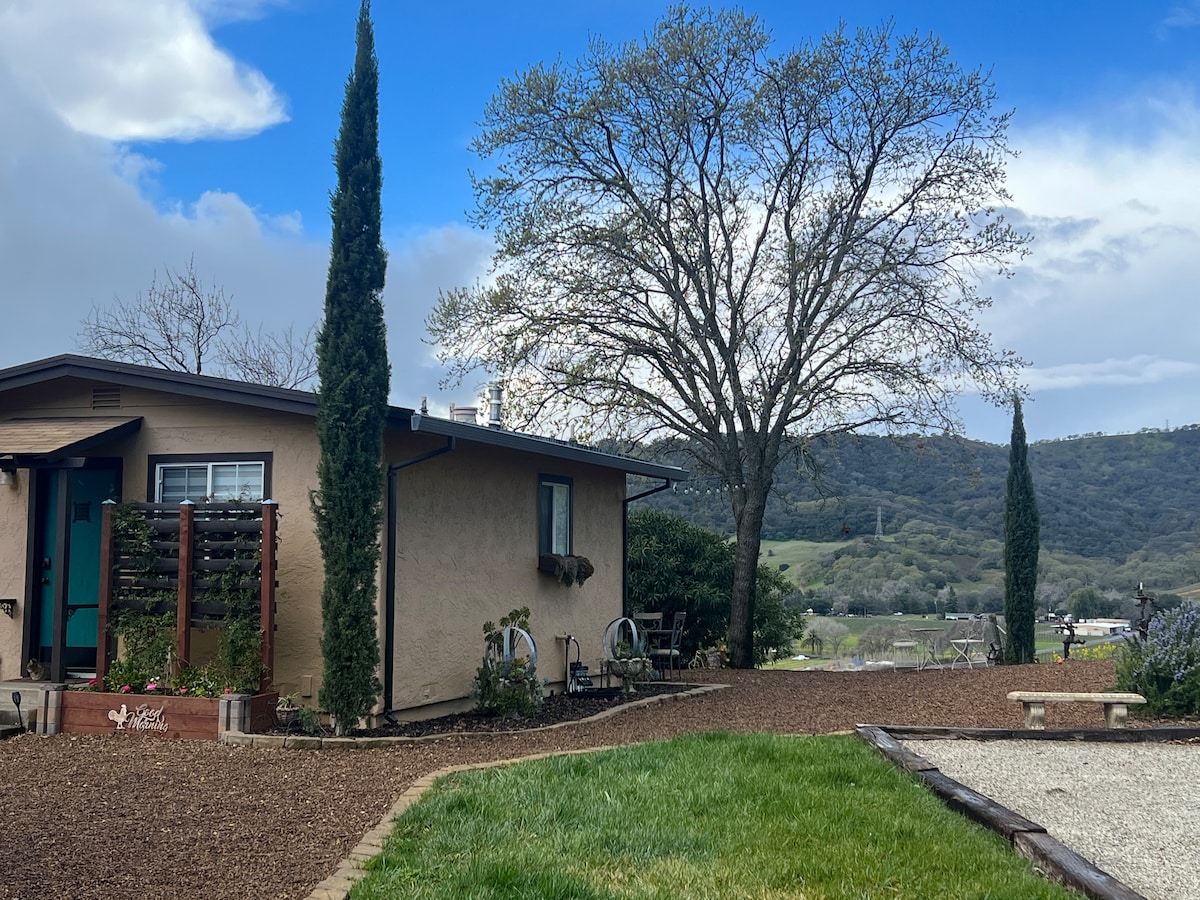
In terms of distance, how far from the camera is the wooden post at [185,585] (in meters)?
8.55

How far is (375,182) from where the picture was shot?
8.71m

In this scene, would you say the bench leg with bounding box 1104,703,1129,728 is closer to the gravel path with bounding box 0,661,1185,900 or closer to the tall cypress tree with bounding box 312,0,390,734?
the gravel path with bounding box 0,661,1185,900

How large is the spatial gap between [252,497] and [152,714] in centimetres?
203

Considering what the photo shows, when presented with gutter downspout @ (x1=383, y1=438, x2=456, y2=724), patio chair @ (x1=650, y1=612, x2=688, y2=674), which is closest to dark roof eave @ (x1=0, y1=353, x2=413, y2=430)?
gutter downspout @ (x1=383, y1=438, x2=456, y2=724)

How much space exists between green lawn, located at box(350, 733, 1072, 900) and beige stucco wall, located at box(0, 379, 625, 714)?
3.20 meters

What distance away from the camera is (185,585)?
8.58m

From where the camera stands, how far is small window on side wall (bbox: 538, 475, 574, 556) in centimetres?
1196

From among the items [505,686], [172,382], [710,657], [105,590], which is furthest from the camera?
[710,657]

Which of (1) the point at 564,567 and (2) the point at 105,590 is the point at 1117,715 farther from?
Result: (2) the point at 105,590

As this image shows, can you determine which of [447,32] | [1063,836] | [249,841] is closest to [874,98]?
[447,32]

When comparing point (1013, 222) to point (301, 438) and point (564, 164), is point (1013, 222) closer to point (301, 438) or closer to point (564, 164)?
point (564, 164)

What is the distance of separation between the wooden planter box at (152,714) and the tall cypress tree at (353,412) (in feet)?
1.87

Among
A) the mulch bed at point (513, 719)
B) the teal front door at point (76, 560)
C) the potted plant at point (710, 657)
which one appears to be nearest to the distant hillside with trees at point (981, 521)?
the potted plant at point (710, 657)

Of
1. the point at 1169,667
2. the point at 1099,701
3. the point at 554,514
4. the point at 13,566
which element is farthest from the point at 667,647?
the point at 13,566
